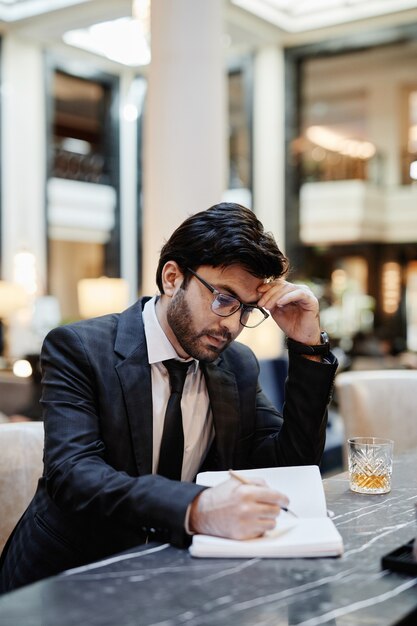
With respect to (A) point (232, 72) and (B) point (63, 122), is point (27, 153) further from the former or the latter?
(A) point (232, 72)

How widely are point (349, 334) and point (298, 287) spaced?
8701 millimetres

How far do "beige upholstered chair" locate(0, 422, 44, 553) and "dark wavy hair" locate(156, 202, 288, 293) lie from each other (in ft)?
1.97

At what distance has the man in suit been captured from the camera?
1646mm

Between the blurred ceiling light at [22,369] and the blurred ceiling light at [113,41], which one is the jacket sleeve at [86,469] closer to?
the blurred ceiling light at [22,369]

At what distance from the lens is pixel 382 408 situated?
10.3ft

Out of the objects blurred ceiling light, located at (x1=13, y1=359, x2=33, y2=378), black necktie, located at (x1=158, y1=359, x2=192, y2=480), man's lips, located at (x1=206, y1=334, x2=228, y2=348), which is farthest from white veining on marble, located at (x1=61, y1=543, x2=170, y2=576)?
blurred ceiling light, located at (x1=13, y1=359, x2=33, y2=378)

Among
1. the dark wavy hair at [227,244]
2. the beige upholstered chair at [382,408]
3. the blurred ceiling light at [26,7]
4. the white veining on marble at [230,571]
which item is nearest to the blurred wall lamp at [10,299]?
the blurred ceiling light at [26,7]

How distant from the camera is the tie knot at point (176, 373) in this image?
74.4 inches

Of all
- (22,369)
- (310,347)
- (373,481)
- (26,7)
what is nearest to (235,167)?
(26,7)

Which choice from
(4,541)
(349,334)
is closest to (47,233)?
(349,334)

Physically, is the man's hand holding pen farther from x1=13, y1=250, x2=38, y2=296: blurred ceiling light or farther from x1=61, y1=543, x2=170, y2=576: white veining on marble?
x1=13, y1=250, x2=38, y2=296: blurred ceiling light

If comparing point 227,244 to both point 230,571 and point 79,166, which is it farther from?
point 79,166

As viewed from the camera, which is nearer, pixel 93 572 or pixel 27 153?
pixel 93 572

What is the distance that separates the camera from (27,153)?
9.67 metres
